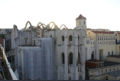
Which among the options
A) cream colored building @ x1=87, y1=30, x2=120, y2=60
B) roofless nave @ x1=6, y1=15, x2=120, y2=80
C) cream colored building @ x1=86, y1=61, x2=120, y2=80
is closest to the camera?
roofless nave @ x1=6, y1=15, x2=120, y2=80

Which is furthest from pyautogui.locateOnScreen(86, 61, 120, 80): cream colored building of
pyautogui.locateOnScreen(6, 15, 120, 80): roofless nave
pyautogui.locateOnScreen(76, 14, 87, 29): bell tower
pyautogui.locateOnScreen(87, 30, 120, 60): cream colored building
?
pyautogui.locateOnScreen(76, 14, 87, 29): bell tower

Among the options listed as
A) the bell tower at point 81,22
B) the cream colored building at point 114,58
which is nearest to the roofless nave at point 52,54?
the cream colored building at point 114,58

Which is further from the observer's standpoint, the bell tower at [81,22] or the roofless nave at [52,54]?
the bell tower at [81,22]

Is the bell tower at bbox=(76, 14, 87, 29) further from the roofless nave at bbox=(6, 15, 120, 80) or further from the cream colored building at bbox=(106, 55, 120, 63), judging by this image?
the roofless nave at bbox=(6, 15, 120, 80)

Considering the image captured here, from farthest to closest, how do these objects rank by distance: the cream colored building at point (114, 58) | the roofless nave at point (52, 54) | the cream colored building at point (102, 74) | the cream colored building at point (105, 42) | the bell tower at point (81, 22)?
the bell tower at point (81, 22)
the cream colored building at point (105, 42)
the cream colored building at point (114, 58)
the cream colored building at point (102, 74)
the roofless nave at point (52, 54)

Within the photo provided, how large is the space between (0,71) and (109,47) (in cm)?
4652

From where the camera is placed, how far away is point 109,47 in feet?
176

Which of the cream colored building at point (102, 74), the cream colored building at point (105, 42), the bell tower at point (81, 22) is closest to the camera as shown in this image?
the cream colored building at point (102, 74)

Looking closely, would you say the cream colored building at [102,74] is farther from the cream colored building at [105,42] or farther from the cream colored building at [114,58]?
the cream colored building at [105,42]

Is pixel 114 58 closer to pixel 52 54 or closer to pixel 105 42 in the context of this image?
pixel 105 42

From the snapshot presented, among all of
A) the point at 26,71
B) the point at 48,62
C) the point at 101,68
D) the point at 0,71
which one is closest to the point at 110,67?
the point at 101,68

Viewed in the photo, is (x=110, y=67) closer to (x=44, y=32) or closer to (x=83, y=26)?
(x=44, y=32)

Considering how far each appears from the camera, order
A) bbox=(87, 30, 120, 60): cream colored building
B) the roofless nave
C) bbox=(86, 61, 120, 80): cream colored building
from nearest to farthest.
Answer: the roofless nave
bbox=(86, 61, 120, 80): cream colored building
bbox=(87, 30, 120, 60): cream colored building

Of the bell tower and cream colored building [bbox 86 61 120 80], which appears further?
the bell tower
